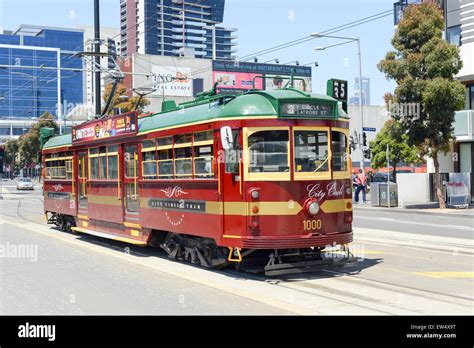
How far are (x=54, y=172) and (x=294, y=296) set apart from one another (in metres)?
13.1

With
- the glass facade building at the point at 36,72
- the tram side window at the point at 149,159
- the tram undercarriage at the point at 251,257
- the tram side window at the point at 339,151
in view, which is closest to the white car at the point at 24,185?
the tram side window at the point at 149,159

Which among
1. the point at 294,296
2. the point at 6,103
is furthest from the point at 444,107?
the point at 6,103

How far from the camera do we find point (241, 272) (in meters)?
10.7

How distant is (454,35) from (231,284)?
25977 mm

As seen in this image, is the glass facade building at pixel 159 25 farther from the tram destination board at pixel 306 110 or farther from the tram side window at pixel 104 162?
the tram destination board at pixel 306 110

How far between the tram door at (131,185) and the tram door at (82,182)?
120 inches

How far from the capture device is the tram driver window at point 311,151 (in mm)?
10023

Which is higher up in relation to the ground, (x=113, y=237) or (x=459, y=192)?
(x=459, y=192)

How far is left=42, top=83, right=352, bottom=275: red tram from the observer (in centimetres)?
982

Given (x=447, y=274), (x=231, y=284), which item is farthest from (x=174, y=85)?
(x=231, y=284)

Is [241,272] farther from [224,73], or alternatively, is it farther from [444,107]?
[224,73]

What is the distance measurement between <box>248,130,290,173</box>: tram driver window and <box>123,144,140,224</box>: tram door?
14.0 feet

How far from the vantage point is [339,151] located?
10.5m

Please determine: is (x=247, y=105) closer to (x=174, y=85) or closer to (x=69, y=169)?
(x=69, y=169)
